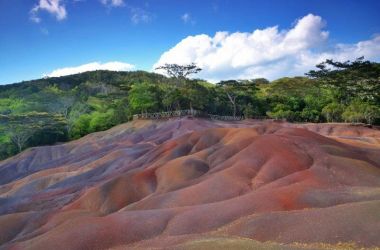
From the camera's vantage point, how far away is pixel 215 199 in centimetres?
3781

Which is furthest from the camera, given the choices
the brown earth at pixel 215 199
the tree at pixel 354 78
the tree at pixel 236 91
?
the tree at pixel 236 91

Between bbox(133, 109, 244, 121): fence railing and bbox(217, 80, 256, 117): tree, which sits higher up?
bbox(217, 80, 256, 117): tree

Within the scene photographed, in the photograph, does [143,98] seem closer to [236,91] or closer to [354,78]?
[236,91]

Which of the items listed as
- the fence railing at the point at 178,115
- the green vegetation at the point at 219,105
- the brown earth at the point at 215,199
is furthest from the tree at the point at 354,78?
the brown earth at the point at 215,199

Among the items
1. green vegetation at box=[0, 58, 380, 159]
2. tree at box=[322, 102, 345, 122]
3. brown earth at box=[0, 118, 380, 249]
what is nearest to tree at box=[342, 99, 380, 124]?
green vegetation at box=[0, 58, 380, 159]

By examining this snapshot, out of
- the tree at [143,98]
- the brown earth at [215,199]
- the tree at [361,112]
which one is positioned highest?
the tree at [143,98]

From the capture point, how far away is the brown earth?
25.5 m

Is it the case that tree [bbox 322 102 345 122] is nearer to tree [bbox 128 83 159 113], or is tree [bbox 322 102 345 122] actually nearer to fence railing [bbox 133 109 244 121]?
fence railing [bbox 133 109 244 121]

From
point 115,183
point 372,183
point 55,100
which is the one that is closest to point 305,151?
point 372,183

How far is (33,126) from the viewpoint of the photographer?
109688 millimetres

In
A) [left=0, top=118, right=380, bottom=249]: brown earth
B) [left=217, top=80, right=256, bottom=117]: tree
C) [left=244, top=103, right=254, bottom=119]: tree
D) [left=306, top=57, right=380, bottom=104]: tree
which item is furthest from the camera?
[left=217, top=80, right=256, bottom=117]: tree

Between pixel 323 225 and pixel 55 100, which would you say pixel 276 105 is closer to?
pixel 55 100

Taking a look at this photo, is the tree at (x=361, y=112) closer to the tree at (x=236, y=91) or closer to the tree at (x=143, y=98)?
the tree at (x=236, y=91)

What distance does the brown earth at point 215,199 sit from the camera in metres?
25.5
